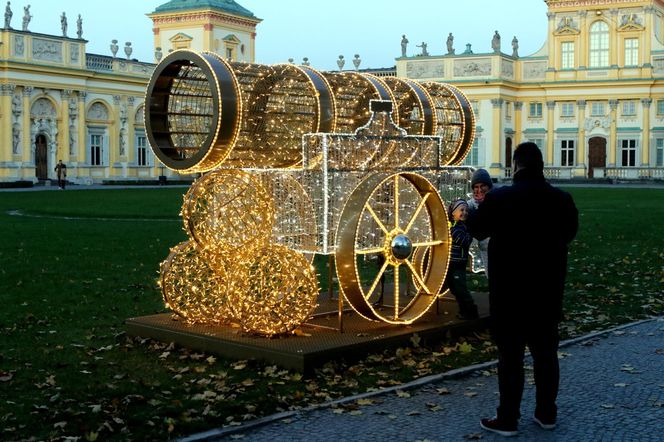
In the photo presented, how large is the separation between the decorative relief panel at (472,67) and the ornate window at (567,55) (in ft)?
17.1

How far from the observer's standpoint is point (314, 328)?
9852 millimetres

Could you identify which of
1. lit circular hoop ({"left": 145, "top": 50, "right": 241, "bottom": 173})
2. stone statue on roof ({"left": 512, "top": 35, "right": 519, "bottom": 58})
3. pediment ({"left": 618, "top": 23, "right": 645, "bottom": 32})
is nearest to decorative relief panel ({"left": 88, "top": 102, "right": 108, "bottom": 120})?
stone statue on roof ({"left": 512, "top": 35, "right": 519, "bottom": 58})

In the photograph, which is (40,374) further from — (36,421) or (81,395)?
(36,421)

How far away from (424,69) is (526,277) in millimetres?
65043

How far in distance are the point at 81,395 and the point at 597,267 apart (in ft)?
36.2

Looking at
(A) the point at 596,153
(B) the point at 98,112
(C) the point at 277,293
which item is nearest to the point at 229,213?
(C) the point at 277,293

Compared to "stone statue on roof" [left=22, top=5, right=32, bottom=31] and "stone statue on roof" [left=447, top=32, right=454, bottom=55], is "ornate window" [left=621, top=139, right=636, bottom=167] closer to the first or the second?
"stone statue on roof" [left=447, top=32, right=454, bottom=55]

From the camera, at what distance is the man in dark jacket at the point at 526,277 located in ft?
22.2

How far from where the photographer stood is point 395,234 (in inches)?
389

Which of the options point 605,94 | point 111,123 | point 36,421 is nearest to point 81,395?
point 36,421

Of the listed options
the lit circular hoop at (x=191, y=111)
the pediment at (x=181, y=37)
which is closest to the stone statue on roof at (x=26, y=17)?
the pediment at (x=181, y=37)

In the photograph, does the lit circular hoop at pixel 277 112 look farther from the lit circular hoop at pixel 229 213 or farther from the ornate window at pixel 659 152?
the ornate window at pixel 659 152

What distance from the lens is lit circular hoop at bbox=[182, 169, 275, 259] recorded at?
9.57m

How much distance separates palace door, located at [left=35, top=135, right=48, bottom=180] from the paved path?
50661 mm
